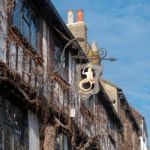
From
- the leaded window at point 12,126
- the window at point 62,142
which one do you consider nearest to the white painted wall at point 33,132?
the leaded window at point 12,126

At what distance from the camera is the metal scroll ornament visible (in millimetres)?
15773

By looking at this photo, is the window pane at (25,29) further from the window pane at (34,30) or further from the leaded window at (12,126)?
the leaded window at (12,126)

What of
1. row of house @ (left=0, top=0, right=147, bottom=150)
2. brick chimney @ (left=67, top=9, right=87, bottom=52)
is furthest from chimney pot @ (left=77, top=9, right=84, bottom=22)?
row of house @ (left=0, top=0, right=147, bottom=150)

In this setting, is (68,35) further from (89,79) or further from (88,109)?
(88,109)

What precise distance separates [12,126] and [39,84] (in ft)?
5.90

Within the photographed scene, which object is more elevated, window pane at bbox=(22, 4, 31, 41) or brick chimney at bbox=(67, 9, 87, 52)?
brick chimney at bbox=(67, 9, 87, 52)

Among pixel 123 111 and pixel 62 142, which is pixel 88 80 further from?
pixel 123 111

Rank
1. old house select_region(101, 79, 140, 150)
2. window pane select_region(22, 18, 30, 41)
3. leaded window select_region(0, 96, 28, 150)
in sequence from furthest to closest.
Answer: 1. old house select_region(101, 79, 140, 150)
2. window pane select_region(22, 18, 30, 41)
3. leaded window select_region(0, 96, 28, 150)

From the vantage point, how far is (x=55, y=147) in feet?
48.6

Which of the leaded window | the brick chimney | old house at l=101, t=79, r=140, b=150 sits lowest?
the leaded window

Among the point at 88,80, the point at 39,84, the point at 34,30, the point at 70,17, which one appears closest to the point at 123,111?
the point at 70,17

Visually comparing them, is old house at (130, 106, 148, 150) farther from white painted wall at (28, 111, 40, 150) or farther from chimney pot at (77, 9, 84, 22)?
white painted wall at (28, 111, 40, 150)

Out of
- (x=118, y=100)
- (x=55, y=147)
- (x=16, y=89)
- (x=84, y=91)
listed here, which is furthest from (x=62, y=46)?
(x=118, y=100)

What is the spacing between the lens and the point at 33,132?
13.3 meters
